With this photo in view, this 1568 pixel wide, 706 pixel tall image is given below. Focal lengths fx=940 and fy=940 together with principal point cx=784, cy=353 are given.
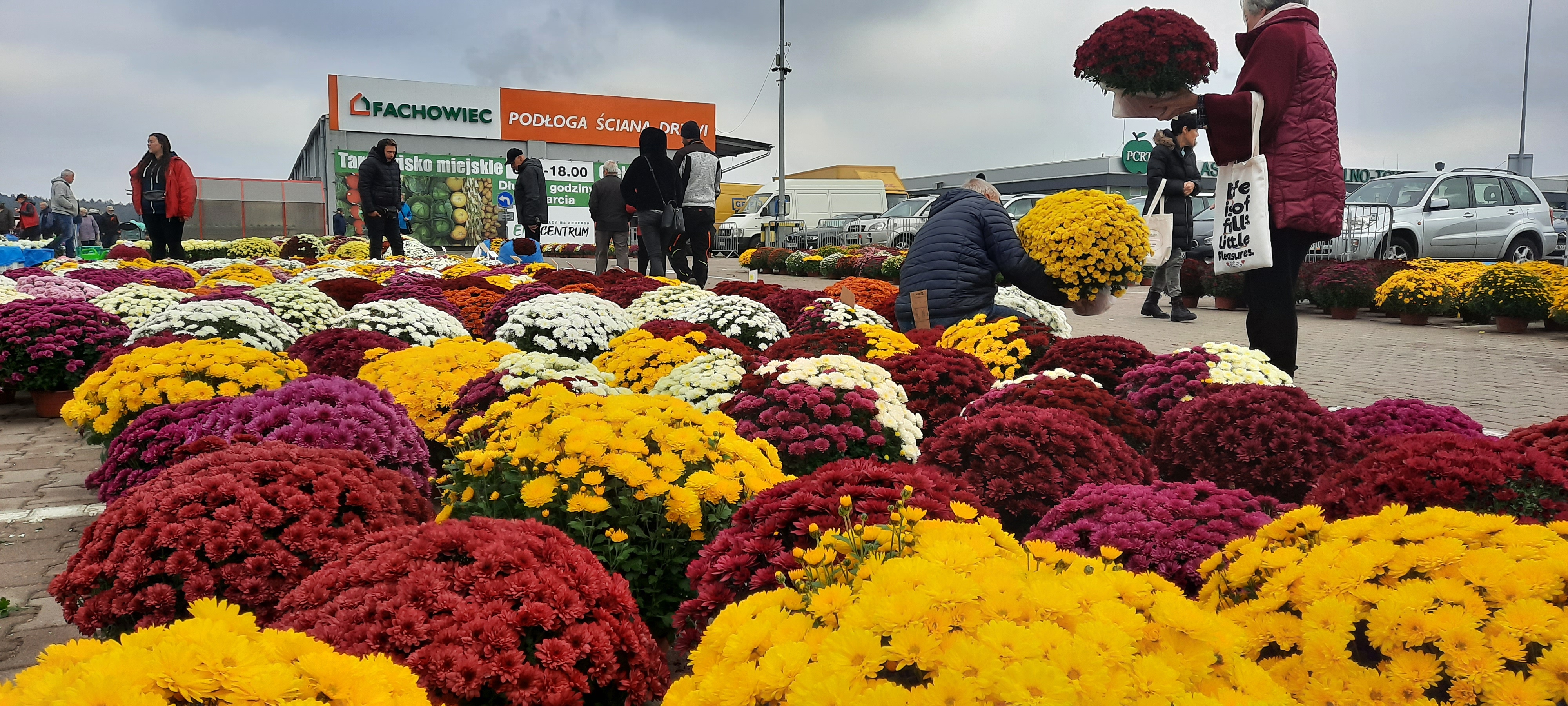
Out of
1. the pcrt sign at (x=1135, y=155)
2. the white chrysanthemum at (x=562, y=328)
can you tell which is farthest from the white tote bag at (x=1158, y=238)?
→ the pcrt sign at (x=1135, y=155)

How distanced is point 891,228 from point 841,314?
1962 centimetres

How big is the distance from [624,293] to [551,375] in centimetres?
437

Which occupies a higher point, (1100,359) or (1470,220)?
(1470,220)

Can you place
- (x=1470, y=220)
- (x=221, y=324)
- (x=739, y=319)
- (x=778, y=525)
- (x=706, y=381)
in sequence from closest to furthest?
(x=778, y=525), (x=706, y=381), (x=221, y=324), (x=739, y=319), (x=1470, y=220)

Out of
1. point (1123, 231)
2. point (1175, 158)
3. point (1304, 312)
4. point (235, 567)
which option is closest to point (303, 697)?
point (235, 567)

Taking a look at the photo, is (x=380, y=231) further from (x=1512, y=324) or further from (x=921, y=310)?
(x=1512, y=324)

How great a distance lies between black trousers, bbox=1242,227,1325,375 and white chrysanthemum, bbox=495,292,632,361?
12.4ft

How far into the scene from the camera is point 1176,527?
241 centimetres

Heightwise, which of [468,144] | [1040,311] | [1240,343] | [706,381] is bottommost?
[1240,343]

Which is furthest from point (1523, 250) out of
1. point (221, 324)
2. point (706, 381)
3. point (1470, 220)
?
point (221, 324)

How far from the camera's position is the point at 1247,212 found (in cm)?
432

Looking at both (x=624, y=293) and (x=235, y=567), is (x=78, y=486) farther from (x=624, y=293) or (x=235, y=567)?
(x=624, y=293)

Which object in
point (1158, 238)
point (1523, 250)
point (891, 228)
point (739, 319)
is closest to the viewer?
point (1158, 238)

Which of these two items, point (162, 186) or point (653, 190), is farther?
point (162, 186)
